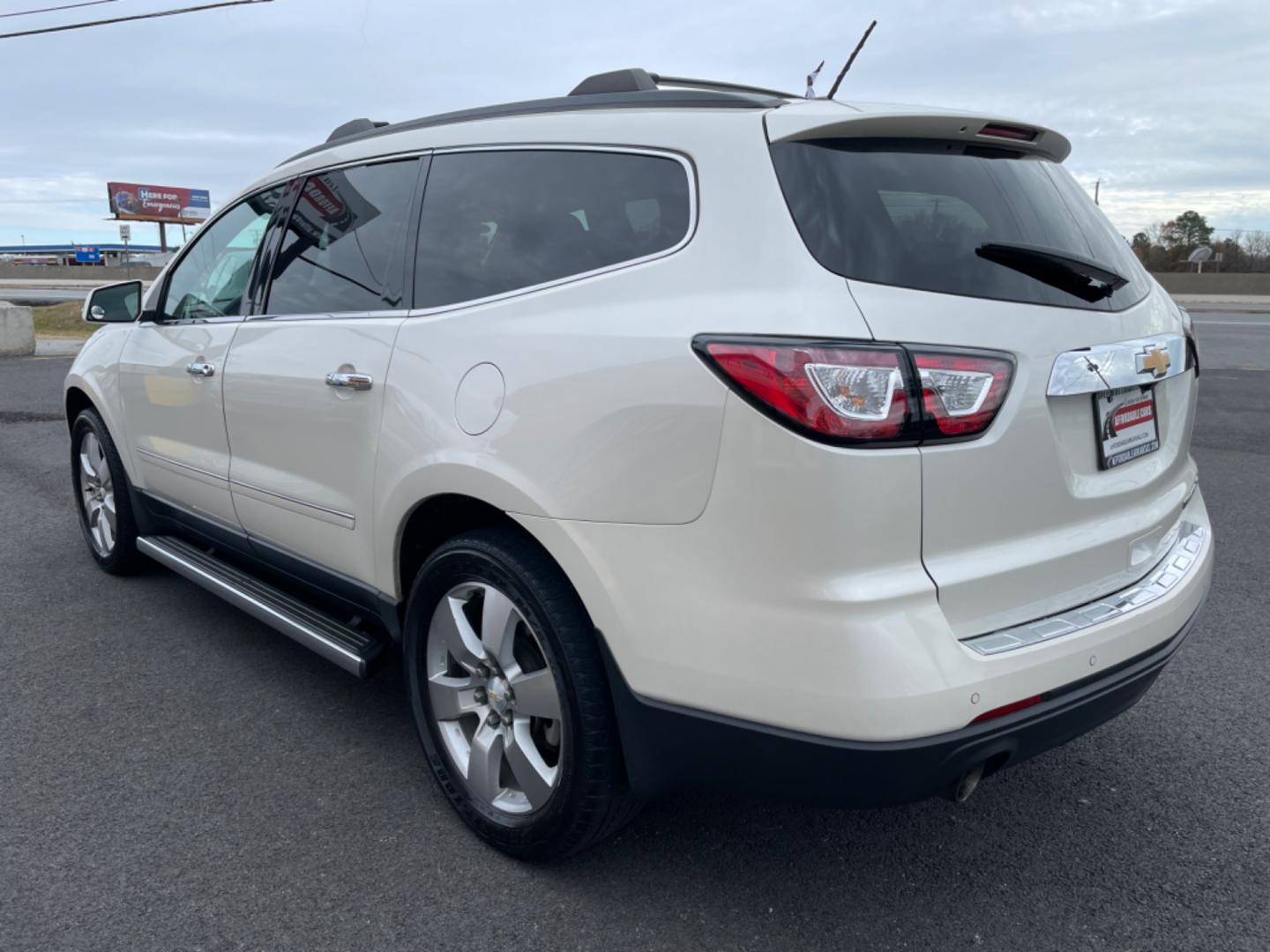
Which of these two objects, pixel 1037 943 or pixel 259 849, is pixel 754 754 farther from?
pixel 259 849

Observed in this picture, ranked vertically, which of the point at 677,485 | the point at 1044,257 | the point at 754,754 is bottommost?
the point at 754,754

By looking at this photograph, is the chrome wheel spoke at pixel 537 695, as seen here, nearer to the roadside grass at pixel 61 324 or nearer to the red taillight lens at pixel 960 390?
the red taillight lens at pixel 960 390

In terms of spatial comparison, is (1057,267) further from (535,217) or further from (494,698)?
(494,698)

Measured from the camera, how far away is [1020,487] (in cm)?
203

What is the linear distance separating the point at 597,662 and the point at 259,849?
43.6 inches

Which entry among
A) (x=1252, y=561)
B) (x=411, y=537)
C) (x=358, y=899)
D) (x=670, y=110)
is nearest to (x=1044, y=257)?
(x=670, y=110)

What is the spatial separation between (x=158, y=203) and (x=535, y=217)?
347 feet

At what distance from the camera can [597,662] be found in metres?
2.25

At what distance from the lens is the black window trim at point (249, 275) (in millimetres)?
3572

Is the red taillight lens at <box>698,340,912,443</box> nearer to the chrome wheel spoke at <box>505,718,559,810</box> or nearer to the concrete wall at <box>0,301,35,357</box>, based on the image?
the chrome wheel spoke at <box>505,718,559,810</box>

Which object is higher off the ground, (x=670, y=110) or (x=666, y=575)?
(x=670, y=110)

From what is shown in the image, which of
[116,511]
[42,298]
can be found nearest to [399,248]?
[116,511]

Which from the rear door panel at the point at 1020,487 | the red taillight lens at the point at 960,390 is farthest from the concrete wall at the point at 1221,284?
the red taillight lens at the point at 960,390

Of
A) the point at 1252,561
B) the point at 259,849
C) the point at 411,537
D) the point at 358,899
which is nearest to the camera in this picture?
the point at 358,899
